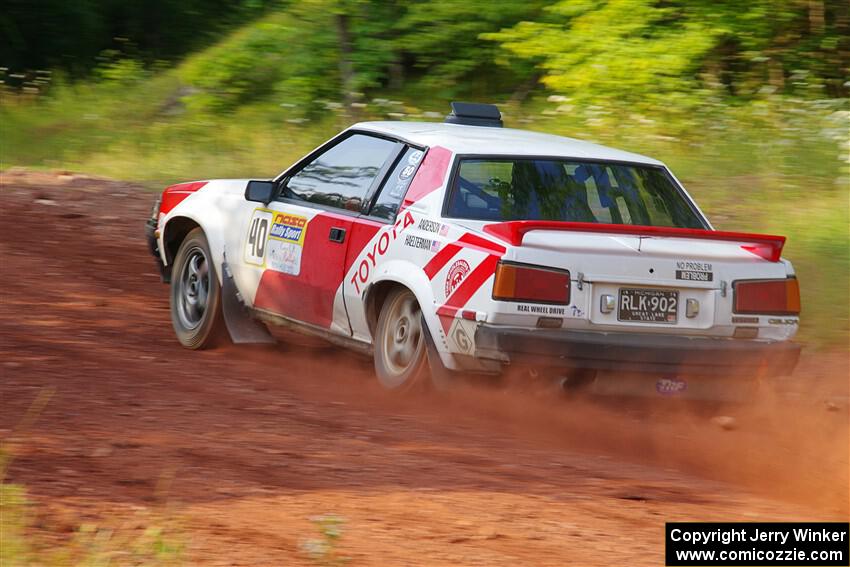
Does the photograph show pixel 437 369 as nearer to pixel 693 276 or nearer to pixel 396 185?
pixel 396 185

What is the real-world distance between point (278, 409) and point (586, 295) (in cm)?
168

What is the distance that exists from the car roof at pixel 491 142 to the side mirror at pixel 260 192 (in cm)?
65

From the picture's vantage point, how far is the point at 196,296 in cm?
823

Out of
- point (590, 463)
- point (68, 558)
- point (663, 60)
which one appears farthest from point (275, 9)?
point (68, 558)

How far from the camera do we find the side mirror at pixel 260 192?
760cm

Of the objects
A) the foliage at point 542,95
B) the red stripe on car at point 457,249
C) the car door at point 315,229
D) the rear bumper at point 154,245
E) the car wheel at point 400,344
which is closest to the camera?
the red stripe on car at point 457,249

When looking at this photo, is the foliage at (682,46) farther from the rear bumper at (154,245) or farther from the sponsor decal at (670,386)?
the sponsor decal at (670,386)

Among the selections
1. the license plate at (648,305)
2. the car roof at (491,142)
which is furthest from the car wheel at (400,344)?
the license plate at (648,305)

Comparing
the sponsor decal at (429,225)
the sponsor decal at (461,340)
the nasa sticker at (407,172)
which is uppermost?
the nasa sticker at (407,172)

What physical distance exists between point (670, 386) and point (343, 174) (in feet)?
7.73

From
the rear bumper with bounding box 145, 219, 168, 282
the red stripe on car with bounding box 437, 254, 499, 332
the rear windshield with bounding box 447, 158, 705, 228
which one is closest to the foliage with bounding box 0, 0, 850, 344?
the rear windshield with bounding box 447, 158, 705, 228

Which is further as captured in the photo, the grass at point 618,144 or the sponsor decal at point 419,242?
the grass at point 618,144

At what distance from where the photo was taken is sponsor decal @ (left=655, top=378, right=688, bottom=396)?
6.16 m

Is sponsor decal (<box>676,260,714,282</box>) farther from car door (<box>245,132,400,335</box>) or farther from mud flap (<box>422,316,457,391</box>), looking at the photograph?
car door (<box>245,132,400,335</box>)
